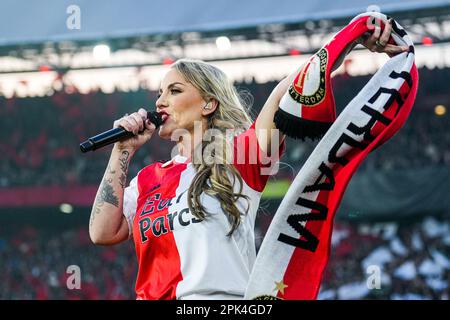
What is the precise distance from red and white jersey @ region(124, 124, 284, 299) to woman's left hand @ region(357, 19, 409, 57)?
46cm

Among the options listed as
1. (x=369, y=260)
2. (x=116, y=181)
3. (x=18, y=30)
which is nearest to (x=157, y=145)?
(x=18, y=30)

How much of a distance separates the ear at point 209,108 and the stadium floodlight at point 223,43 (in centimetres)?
1163

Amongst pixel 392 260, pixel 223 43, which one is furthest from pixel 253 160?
pixel 223 43

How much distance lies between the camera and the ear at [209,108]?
3084 mm

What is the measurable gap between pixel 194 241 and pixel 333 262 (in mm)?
11748

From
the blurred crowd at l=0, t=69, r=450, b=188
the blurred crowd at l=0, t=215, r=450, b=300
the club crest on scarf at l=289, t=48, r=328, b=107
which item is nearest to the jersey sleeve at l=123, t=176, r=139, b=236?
the club crest on scarf at l=289, t=48, r=328, b=107

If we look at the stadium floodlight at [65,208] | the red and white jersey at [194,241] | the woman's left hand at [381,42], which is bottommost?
the red and white jersey at [194,241]

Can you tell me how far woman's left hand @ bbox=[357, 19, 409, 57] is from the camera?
2.77 metres

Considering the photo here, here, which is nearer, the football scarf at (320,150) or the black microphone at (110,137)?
the football scarf at (320,150)

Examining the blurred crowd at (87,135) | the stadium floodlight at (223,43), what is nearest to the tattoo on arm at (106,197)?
the stadium floodlight at (223,43)

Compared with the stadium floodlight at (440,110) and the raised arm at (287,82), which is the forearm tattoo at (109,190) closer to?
the raised arm at (287,82)

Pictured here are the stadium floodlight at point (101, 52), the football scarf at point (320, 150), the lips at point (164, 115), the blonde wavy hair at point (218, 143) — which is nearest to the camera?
the football scarf at point (320, 150)

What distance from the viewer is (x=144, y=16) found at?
47.8 feet

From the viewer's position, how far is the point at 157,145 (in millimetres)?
16219
